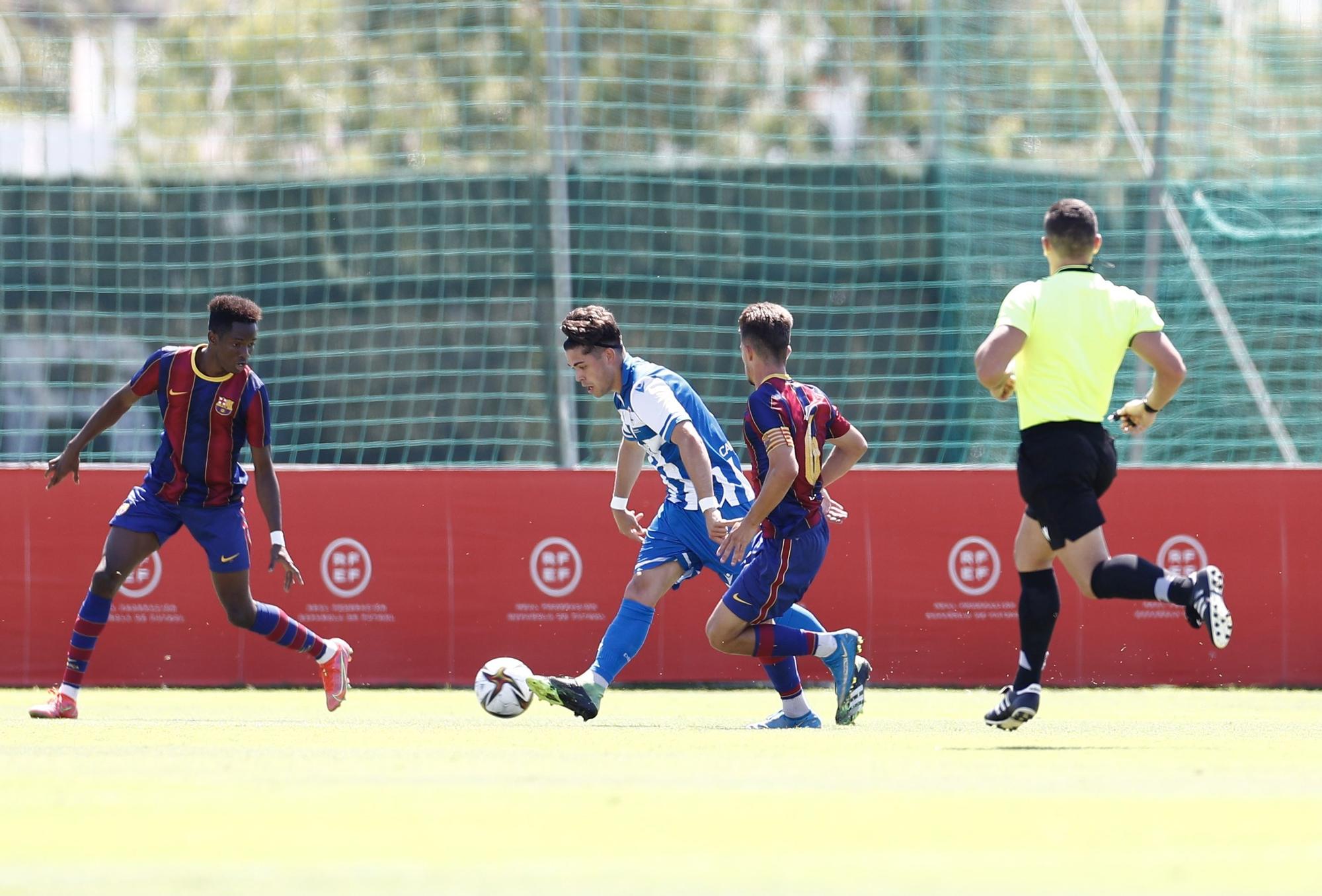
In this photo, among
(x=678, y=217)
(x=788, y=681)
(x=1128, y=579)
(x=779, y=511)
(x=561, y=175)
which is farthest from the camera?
(x=678, y=217)

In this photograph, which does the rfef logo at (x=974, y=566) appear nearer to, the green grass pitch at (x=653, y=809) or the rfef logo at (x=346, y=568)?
the rfef logo at (x=346, y=568)

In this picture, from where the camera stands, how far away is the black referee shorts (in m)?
6.63

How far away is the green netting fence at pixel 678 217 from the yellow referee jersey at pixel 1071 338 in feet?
21.5

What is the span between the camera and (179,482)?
8414 mm

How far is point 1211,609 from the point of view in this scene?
6.14m

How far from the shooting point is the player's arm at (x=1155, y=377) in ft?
22.2

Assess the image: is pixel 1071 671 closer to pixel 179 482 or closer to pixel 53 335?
pixel 179 482

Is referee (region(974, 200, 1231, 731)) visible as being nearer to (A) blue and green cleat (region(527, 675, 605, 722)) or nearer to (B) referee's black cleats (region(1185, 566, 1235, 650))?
(B) referee's black cleats (region(1185, 566, 1235, 650))

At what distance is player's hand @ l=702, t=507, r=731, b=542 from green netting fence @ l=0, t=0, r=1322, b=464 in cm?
566

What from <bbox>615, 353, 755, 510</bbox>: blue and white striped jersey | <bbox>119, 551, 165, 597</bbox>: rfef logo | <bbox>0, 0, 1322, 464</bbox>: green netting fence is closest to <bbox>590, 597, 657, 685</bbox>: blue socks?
<bbox>615, 353, 755, 510</bbox>: blue and white striped jersey

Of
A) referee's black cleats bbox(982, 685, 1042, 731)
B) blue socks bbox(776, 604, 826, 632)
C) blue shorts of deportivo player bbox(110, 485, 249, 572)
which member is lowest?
referee's black cleats bbox(982, 685, 1042, 731)

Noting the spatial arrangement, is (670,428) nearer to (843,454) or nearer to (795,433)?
(795,433)

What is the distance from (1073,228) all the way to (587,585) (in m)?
5.25

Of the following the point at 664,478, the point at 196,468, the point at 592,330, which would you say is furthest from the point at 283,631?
the point at 592,330
